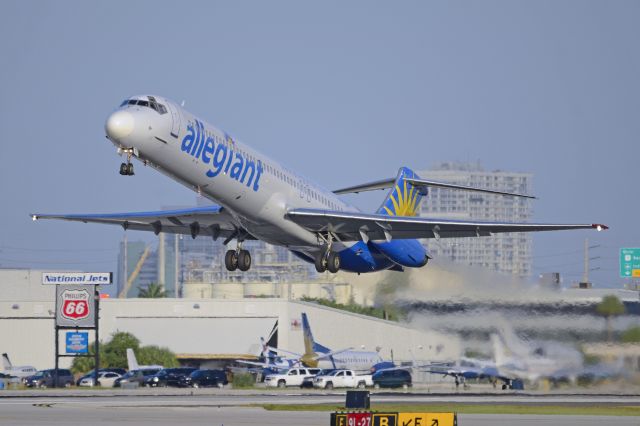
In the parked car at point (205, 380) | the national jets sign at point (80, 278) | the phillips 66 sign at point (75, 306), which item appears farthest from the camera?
the national jets sign at point (80, 278)

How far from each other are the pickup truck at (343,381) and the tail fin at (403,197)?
60.6 ft

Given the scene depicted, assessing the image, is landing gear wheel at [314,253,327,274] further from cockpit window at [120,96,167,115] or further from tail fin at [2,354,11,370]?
tail fin at [2,354,11,370]

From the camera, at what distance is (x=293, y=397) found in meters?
59.3

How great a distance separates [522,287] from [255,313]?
51060 millimetres

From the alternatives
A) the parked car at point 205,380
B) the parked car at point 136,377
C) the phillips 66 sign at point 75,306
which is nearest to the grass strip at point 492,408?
the parked car at point 205,380

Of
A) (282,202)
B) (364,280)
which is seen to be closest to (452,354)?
(364,280)

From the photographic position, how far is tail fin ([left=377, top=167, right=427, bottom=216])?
173 ft

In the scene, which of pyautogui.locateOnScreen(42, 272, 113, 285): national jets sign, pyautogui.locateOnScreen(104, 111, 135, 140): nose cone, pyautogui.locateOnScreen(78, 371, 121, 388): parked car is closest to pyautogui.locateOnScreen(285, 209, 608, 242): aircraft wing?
pyautogui.locateOnScreen(104, 111, 135, 140): nose cone

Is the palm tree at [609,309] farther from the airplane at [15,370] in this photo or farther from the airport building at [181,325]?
the airplane at [15,370]

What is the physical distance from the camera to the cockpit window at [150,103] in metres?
37.4

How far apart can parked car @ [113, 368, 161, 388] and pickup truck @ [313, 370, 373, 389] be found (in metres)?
12.6

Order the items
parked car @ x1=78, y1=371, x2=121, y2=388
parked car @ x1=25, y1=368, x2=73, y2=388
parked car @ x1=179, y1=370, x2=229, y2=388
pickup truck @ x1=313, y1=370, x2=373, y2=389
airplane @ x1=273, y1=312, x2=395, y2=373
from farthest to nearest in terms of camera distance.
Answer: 1. airplane @ x1=273, y1=312, x2=395, y2=373
2. parked car @ x1=78, y1=371, x2=121, y2=388
3. parked car @ x1=25, y1=368, x2=73, y2=388
4. parked car @ x1=179, y1=370, x2=229, y2=388
5. pickup truck @ x1=313, y1=370, x2=373, y2=389

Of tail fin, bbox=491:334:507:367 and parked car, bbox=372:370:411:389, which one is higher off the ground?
tail fin, bbox=491:334:507:367

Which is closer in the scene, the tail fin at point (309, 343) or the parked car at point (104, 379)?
the parked car at point (104, 379)
